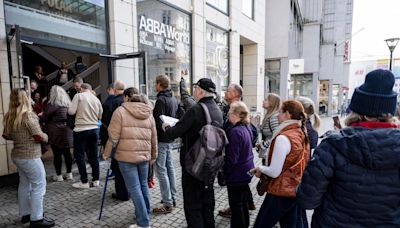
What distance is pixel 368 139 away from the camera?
1.39 m

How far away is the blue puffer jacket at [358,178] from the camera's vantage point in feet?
4.55

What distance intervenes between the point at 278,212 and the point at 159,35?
6.65 meters

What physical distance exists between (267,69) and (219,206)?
14.6 metres

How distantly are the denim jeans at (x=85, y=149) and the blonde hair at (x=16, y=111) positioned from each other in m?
1.53

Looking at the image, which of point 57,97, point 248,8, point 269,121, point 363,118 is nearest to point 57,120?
point 57,97

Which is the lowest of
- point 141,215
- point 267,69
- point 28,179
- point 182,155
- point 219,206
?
point 219,206

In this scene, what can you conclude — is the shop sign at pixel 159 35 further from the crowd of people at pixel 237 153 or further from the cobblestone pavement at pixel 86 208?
the cobblestone pavement at pixel 86 208

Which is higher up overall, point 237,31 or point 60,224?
point 237,31

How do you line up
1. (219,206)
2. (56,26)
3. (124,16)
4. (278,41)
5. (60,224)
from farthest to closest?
(278,41) < (124,16) < (56,26) < (219,206) < (60,224)

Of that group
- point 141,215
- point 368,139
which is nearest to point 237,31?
point 141,215

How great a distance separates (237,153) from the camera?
2.94m

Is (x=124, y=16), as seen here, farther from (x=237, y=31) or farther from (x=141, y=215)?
(x=237, y=31)

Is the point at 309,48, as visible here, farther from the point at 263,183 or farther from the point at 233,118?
the point at 263,183

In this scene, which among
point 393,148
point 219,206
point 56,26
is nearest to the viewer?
point 393,148
